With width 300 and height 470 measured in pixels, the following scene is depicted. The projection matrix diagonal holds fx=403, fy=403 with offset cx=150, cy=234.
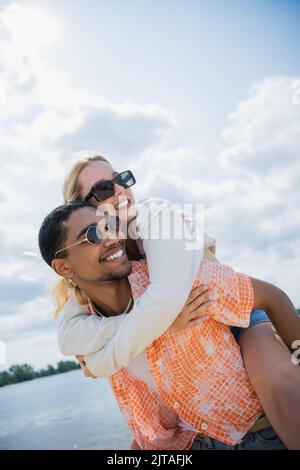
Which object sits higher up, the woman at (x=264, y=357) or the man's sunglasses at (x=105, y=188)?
the man's sunglasses at (x=105, y=188)

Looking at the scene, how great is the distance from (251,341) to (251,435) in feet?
2.27

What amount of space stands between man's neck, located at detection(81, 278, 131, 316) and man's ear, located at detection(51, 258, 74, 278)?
230mm

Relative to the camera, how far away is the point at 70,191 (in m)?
3.87

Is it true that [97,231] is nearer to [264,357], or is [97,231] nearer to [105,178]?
[105,178]

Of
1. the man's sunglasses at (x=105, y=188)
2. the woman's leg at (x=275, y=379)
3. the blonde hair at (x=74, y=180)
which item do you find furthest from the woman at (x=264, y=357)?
the blonde hair at (x=74, y=180)

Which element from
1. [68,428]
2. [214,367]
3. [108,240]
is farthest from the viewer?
[68,428]

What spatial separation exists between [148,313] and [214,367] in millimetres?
682

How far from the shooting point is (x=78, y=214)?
3.38 metres

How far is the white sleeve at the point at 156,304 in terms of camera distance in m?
2.52

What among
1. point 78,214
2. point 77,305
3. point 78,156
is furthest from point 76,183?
point 77,305

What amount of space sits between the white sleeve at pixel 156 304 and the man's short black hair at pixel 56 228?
3.00 feet

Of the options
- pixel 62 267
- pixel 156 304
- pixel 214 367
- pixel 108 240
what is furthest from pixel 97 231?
pixel 214 367

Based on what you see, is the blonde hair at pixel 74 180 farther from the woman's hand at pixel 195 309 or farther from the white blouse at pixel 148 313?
the woman's hand at pixel 195 309
